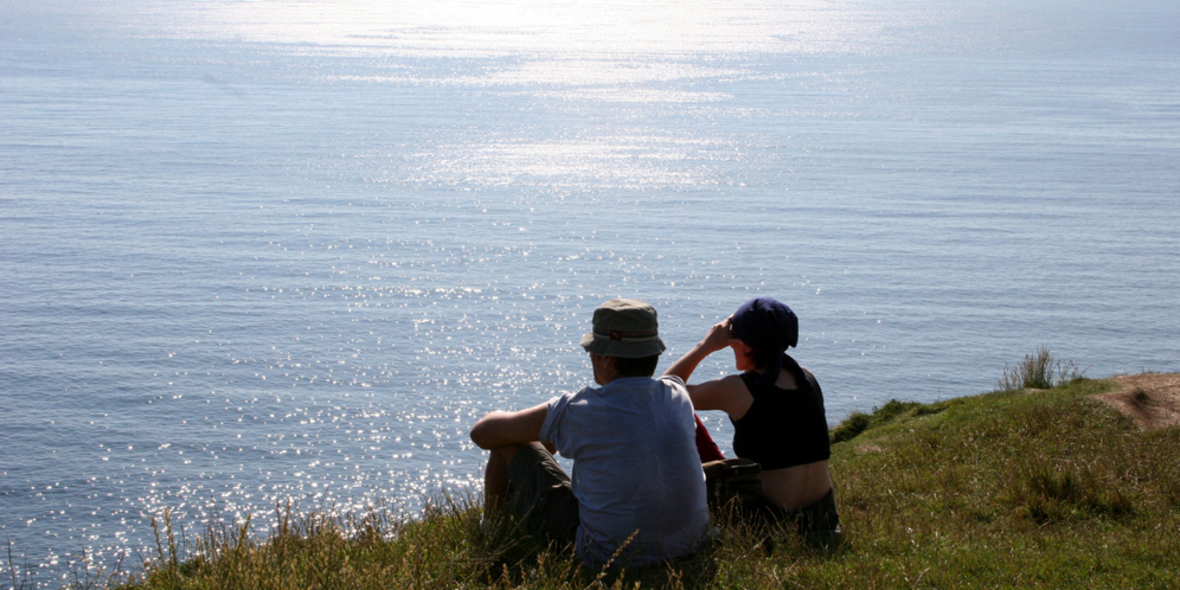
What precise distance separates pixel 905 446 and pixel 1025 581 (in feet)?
18.0

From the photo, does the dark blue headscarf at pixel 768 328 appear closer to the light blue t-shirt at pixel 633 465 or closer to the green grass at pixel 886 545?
the light blue t-shirt at pixel 633 465

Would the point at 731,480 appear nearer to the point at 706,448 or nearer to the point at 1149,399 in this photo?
the point at 706,448

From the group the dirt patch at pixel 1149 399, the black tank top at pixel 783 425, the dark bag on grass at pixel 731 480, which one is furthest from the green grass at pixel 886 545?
the dirt patch at pixel 1149 399

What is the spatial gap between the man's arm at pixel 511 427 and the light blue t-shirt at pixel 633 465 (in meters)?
0.05

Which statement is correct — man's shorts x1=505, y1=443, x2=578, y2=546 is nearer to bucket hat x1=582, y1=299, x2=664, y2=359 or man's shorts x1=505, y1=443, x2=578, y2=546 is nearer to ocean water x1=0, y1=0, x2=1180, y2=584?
bucket hat x1=582, y1=299, x2=664, y2=359

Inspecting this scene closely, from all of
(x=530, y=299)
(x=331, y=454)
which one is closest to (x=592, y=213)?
(x=530, y=299)

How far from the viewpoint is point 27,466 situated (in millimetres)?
23297

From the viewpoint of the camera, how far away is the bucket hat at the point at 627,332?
421 cm

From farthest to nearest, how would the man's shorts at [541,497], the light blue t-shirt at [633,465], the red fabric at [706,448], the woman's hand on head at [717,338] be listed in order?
the red fabric at [706,448] < the woman's hand on head at [717,338] < the man's shorts at [541,497] < the light blue t-shirt at [633,465]

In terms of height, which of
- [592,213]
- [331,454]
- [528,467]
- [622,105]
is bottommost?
[331,454]

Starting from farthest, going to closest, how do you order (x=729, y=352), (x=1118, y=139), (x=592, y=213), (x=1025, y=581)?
(x=1118, y=139)
(x=592, y=213)
(x=729, y=352)
(x=1025, y=581)

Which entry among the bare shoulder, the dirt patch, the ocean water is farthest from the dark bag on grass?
the dirt patch

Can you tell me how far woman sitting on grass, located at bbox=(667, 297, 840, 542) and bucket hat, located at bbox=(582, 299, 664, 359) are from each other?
2.06 feet

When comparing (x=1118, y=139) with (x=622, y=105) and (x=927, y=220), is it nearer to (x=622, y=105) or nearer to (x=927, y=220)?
(x=927, y=220)
